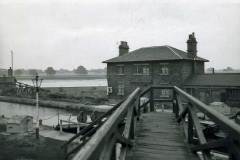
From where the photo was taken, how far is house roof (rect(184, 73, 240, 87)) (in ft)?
99.3

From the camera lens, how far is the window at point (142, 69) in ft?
119

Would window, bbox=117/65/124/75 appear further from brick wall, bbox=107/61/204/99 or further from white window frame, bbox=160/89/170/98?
white window frame, bbox=160/89/170/98

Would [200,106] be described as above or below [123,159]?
above

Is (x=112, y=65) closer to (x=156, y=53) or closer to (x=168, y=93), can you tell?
(x=156, y=53)

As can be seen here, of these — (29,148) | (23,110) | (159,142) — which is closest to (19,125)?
(29,148)

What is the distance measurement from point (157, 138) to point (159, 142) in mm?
344

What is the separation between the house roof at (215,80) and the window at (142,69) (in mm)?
5365

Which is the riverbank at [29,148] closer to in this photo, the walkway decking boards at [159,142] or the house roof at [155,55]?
the walkway decking boards at [159,142]

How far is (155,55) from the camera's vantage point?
3641 centimetres

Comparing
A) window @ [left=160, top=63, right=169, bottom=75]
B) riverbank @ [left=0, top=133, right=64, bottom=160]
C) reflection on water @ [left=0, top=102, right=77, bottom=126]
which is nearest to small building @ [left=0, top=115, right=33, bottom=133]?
riverbank @ [left=0, top=133, right=64, bottom=160]

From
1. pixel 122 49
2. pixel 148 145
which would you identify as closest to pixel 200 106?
pixel 148 145

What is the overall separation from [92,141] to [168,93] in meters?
31.9

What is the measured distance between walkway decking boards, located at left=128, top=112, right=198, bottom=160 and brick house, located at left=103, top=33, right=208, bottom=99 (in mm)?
26210

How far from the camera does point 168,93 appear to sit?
110ft
